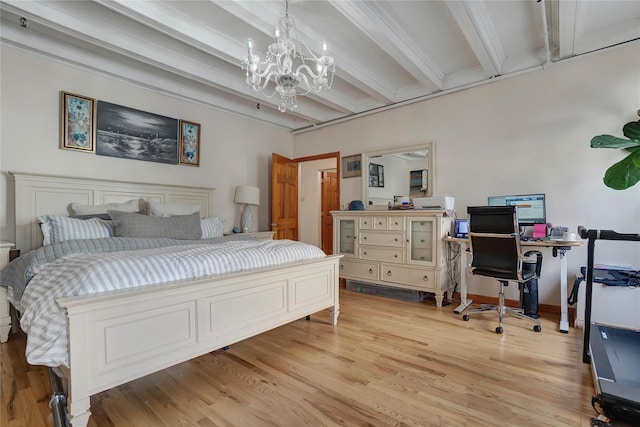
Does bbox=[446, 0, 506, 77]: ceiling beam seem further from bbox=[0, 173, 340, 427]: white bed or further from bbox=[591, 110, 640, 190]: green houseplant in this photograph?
bbox=[0, 173, 340, 427]: white bed

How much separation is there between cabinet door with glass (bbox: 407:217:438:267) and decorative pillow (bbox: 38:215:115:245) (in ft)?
10.4

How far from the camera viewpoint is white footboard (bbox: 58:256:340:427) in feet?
4.80

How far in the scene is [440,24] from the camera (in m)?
2.84

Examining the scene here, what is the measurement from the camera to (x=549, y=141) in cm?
323

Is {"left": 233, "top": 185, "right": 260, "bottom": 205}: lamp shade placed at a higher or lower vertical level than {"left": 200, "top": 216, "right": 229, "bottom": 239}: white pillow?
higher

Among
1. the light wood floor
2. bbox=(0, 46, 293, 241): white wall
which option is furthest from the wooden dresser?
bbox=(0, 46, 293, 241): white wall

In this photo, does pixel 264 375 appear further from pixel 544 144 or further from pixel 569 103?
pixel 569 103

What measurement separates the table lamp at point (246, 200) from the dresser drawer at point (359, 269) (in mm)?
1521

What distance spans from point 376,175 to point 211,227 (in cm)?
246

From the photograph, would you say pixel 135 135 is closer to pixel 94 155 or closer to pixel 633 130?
pixel 94 155

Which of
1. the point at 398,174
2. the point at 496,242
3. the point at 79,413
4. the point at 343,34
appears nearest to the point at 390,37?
the point at 343,34

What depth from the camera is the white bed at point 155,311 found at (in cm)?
148

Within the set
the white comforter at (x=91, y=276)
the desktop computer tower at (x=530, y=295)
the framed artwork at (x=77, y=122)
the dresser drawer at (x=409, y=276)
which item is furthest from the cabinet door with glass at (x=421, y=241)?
the framed artwork at (x=77, y=122)

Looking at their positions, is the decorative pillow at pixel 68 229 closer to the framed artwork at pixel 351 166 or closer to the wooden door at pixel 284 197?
A: the wooden door at pixel 284 197
